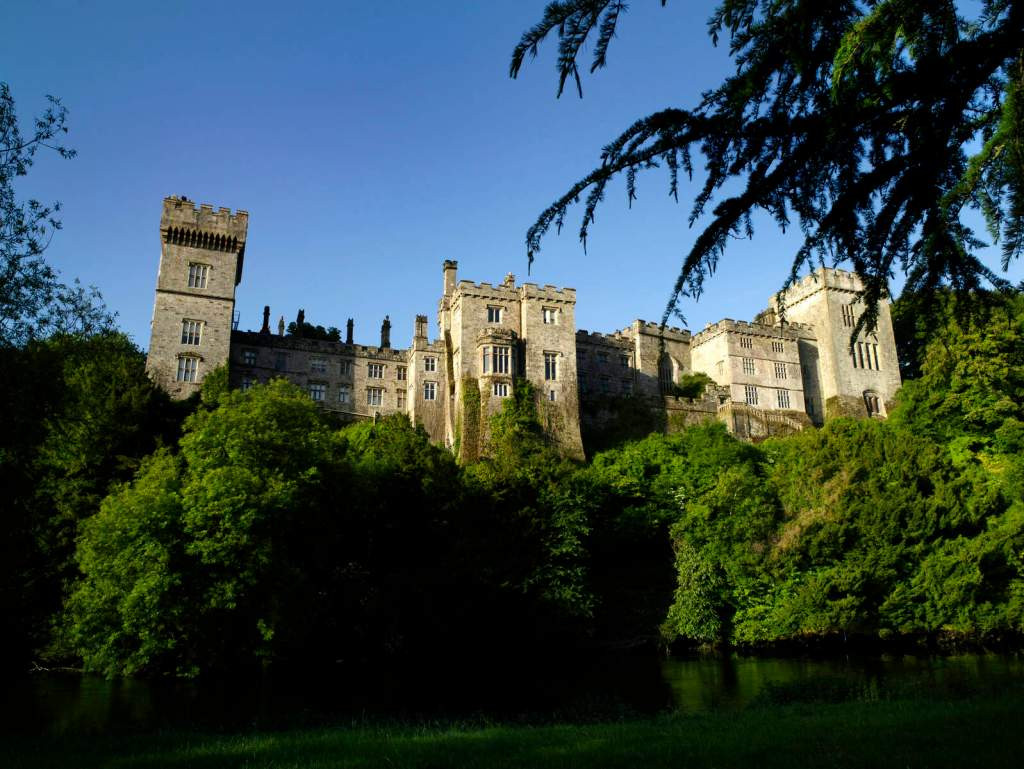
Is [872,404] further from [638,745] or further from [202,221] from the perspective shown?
[638,745]

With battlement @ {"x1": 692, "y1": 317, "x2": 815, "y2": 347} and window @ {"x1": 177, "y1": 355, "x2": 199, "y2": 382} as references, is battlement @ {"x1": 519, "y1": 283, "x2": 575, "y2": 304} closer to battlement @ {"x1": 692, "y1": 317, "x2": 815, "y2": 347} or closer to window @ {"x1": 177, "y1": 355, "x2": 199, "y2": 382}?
battlement @ {"x1": 692, "y1": 317, "x2": 815, "y2": 347}

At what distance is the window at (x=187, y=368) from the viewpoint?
49938 mm

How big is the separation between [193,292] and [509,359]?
2131 centimetres

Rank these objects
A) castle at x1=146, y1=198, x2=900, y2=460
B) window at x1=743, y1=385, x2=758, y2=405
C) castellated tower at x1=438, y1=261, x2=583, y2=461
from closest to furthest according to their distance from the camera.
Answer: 1. castellated tower at x1=438, y1=261, x2=583, y2=461
2. castle at x1=146, y1=198, x2=900, y2=460
3. window at x1=743, y1=385, x2=758, y2=405

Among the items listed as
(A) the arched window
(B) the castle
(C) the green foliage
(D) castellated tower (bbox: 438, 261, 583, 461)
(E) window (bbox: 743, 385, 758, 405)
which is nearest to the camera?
(D) castellated tower (bbox: 438, 261, 583, 461)

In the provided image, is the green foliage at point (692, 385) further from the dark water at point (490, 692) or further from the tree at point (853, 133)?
the tree at point (853, 133)

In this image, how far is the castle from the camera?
164ft

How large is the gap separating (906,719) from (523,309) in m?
41.6

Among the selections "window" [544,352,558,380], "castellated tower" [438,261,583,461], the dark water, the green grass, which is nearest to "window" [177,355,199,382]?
"castellated tower" [438,261,583,461]

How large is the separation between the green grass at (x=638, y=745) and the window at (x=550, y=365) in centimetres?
3626

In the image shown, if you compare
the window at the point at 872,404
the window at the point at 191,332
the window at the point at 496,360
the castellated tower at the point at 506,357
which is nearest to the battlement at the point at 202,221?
the window at the point at 191,332

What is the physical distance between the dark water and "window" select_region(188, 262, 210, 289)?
28694mm

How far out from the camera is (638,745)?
1109cm

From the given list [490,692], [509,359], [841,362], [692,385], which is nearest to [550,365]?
[509,359]
